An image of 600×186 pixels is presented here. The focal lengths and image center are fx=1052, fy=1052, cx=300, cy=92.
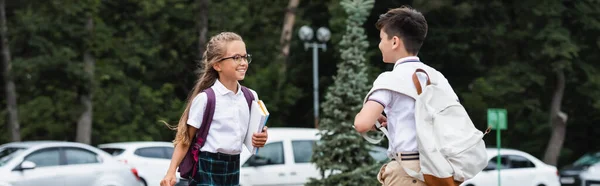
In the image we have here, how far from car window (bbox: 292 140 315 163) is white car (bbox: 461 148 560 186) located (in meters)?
4.80

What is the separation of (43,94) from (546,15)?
14.5 m

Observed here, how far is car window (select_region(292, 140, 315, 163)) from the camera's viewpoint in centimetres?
1839

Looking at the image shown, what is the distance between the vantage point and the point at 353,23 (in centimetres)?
1413

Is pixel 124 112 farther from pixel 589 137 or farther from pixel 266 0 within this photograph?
pixel 589 137

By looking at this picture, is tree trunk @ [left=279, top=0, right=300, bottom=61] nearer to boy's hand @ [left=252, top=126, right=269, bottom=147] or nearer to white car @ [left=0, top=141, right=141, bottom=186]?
white car @ [left=0, top=141, right=141, bottom=186]

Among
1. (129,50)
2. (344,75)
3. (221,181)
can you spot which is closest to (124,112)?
(129,50)

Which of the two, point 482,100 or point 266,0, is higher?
point 266,0

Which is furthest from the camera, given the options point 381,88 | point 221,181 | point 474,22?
point 474,22

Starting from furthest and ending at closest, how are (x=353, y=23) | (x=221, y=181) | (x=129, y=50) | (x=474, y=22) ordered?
(x=474, y=22), (x=129, y=50), (x=353, y=23), (x=221, y=181)

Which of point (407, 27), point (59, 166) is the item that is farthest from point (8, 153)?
point (407, 27)

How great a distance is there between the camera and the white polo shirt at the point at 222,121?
235 inches

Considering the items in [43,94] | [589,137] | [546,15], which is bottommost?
[589,137]

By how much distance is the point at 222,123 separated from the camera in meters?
6.00

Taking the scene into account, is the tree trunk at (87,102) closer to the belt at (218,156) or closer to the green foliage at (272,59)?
the green foliage at (272,59)
